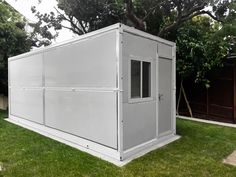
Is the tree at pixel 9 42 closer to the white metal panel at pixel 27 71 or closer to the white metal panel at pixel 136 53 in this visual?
A: the white metal panel at pixel 27 71

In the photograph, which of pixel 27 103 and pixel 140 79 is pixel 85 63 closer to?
pixel 140 79

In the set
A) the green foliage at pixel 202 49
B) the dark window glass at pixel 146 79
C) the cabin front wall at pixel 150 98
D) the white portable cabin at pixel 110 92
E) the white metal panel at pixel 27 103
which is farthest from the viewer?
the green foliage at pixel 202 49

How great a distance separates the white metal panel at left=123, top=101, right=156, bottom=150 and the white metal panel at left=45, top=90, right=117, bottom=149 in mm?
252

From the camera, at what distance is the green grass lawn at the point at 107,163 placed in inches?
143

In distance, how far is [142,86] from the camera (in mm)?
4715

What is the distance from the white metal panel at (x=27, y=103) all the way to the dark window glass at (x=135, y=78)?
10.4ft

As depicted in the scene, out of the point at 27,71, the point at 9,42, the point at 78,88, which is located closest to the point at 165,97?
the point at 78,88

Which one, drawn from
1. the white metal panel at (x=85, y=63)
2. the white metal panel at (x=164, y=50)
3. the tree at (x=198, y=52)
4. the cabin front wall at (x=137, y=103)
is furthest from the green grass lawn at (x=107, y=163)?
the tree at (x=198, y=52)

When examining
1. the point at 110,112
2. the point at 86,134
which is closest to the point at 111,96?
the point at 110,112

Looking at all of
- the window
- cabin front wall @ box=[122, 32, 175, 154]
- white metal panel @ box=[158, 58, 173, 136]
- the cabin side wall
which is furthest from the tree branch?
the window

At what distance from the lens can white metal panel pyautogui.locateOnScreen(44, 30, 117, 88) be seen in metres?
4.22

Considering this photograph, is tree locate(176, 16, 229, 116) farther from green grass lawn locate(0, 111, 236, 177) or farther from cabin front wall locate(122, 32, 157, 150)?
cabin front wall locate(122, 32, 157, 150)

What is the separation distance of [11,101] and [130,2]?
5.61 m

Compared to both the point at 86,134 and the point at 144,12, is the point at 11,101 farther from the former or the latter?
the point at 144,12
